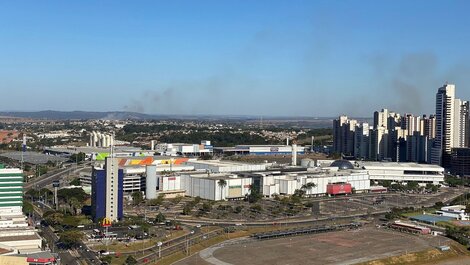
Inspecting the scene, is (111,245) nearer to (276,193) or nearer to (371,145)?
(276,193)

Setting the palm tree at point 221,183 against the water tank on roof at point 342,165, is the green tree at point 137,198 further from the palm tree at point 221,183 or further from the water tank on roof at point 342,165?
the water tank on roof at point 342,165

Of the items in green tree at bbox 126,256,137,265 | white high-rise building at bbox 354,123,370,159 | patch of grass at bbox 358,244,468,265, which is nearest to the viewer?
green tree at bbox 126,256,137,265

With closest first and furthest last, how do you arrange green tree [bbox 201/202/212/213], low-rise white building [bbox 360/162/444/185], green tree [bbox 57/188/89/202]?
green tree [bbox 201/202/212/213]
green tree [bbox 57/188/89/202]
low-rise white building [bbox 360/162/444/185]

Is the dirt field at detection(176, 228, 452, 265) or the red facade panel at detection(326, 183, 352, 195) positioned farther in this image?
the red facade panel at detection(326, 183, 352, 195)

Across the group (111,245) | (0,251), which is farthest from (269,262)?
(0,251)

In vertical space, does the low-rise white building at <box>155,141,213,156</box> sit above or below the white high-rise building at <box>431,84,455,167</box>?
below

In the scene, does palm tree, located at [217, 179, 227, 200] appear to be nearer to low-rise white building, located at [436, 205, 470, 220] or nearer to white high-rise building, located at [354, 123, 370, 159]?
low-rise white building, located at [436, 205, 470, 220]

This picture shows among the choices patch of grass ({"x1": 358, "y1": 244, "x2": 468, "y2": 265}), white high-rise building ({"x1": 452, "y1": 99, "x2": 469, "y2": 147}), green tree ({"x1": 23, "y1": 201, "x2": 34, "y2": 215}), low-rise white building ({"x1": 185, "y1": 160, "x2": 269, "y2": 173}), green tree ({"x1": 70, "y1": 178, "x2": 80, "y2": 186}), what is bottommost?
patch of grass ({"x1": 358, "y1": 244, "x2": 468, "y2": 265})

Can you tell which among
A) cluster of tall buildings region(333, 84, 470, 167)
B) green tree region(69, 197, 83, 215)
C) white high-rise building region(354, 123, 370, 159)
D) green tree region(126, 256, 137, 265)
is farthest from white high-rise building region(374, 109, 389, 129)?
green tree region(126, 256, 137, 265)

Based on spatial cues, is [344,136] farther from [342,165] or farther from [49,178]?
[49,178]
